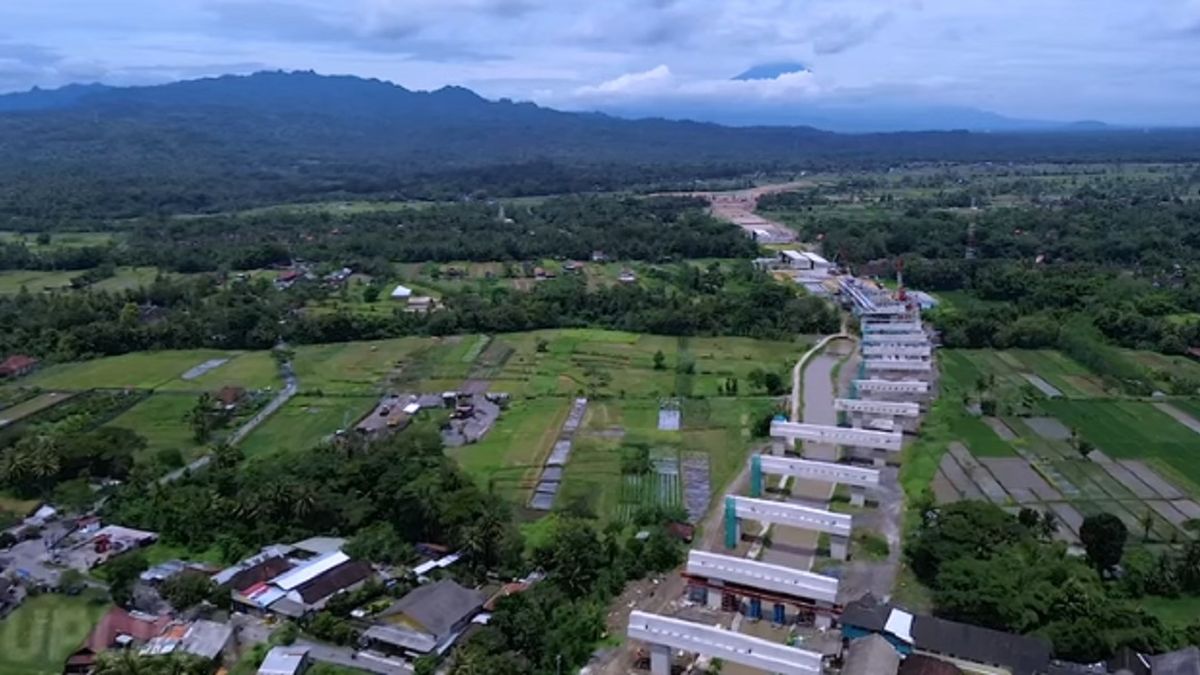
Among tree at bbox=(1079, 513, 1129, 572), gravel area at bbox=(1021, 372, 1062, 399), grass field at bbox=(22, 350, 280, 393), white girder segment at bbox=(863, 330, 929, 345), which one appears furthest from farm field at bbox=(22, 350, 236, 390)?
gravel area at bbox=(1021, 372, 1062, 399)

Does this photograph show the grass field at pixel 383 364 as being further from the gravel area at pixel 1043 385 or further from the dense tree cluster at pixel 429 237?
the gravel area at pixel 1043 385

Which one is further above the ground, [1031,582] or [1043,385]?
[1031,582]

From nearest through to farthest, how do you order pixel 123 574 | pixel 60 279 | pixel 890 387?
pixel 123 574
pixel 890 387
pixel 60 279

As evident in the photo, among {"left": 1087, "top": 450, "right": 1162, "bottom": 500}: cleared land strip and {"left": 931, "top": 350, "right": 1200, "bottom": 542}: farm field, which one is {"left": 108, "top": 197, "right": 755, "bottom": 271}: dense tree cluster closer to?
{"left": 931, "top": 350, "right": 1200, "bottom": 542}: farm field

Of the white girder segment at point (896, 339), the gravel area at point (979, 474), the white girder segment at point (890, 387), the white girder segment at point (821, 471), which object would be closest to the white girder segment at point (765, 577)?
the white girder segment at point (821, 471)

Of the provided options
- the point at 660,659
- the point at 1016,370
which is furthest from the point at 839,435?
the point at 1016,370

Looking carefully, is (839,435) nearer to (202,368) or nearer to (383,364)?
(383,364)
